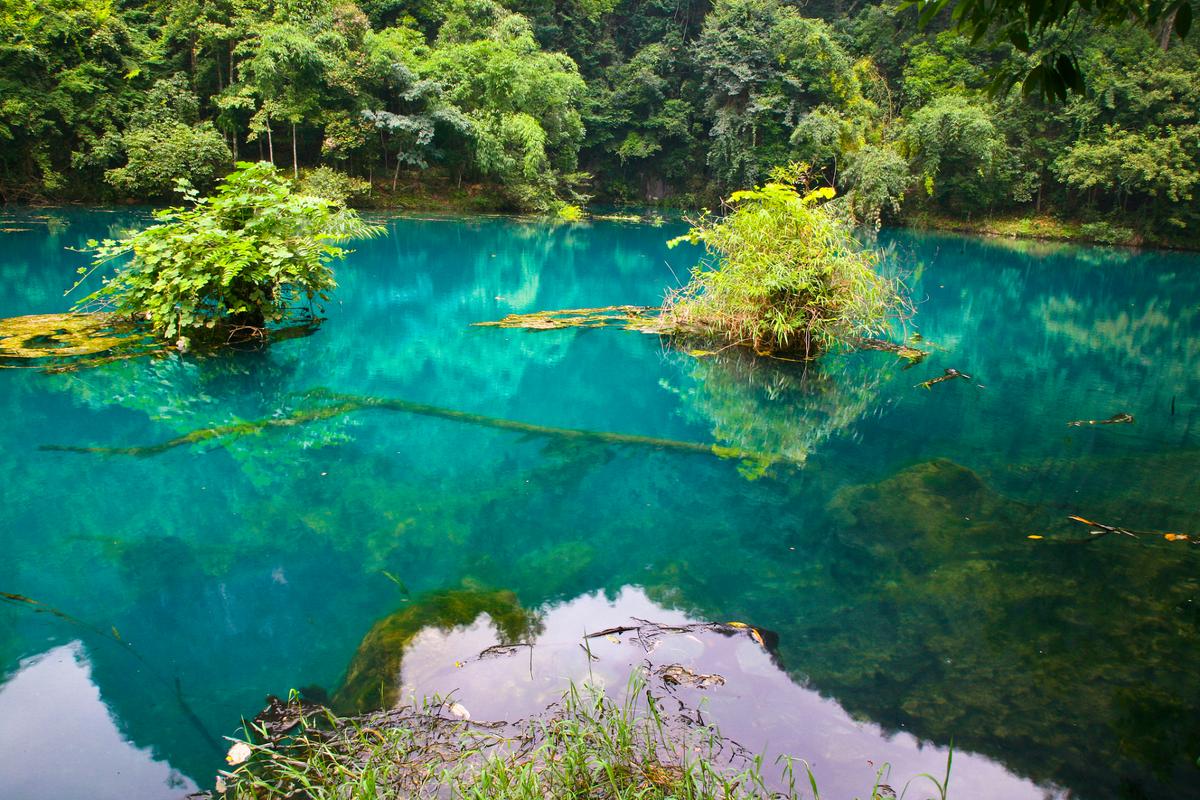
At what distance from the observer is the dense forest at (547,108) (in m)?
17.5

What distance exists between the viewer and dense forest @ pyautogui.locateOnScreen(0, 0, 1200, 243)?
17.5 meters

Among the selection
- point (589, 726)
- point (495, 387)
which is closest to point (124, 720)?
point (589, 726)

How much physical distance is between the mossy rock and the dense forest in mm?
16438

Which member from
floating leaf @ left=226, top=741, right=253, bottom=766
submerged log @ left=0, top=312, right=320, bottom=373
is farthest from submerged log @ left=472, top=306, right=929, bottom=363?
floating leaf @ left=226, top=741, right=253, bottom=766

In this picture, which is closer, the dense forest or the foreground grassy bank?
the foreground grassy bank

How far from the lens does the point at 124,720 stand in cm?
231

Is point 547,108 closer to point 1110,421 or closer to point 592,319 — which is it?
point 592,319

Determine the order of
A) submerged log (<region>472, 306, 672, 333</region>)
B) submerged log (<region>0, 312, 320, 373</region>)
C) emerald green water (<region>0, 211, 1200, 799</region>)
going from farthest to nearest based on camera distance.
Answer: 1. submerged log (<region>472, 306, 672, 333</region>)
2. submerged log (<region>0, 312, 320, 373</region>)
3. emerald green water (<region>0, 211, 1200, 799</region>)

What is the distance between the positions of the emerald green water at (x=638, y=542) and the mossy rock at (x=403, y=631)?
0.05 meters

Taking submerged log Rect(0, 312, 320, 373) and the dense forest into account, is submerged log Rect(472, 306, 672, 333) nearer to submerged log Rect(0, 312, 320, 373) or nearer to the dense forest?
submerged log Rect(0, 312, 320, 373)

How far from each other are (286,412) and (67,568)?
2.23 m

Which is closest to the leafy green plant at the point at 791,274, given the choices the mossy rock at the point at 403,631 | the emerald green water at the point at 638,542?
the emerald green water at the point at 638,542

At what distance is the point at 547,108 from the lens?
23.5 meters

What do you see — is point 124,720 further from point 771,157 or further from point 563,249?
point 771,157
